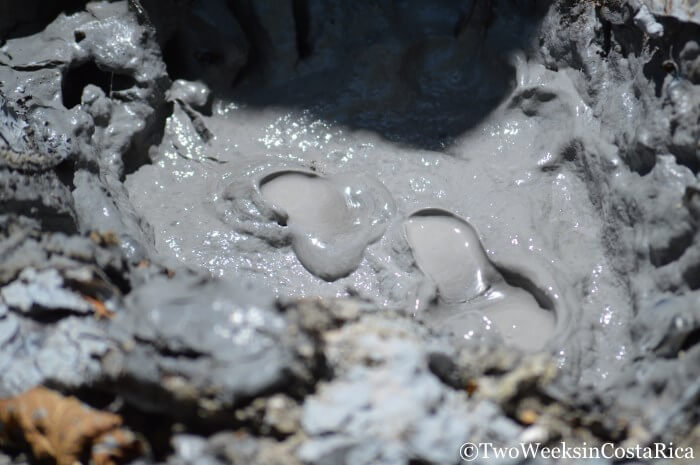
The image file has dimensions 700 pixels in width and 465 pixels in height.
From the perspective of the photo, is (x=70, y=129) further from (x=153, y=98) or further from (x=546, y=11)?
(x=546, y=11)

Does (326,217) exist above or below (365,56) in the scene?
below

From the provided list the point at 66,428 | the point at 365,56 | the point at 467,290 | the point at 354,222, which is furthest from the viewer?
the point at 365,56

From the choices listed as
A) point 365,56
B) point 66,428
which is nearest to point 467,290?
Answer: point 365,56

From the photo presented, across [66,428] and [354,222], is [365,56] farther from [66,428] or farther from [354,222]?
[66,428]

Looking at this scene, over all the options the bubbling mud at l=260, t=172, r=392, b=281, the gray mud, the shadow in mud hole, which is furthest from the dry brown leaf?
the shadow in mud hole

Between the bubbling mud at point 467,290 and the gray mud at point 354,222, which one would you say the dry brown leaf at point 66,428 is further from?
the bubbling mud at point 467,290

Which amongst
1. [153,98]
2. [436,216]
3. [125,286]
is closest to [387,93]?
[436,216]

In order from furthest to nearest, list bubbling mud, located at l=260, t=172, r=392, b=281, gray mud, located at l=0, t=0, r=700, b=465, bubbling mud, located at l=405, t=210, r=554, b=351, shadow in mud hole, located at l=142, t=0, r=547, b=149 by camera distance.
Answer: shadow in mud hole, located at l=142, t=0, r=547, b=149 → bubbling mud, located at l=260, t=172, r=392, b=281 → bubbling mud, located at l=405, t=210, r=554, b=351 → gray mud, located at l=0, t=0, r=700, b=465

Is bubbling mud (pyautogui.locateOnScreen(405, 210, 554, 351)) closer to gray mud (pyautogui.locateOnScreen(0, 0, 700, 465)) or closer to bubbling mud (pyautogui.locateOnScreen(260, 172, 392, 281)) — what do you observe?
gray mud (pyautogui.locateOnScreen(0, 0, 700, 465))
